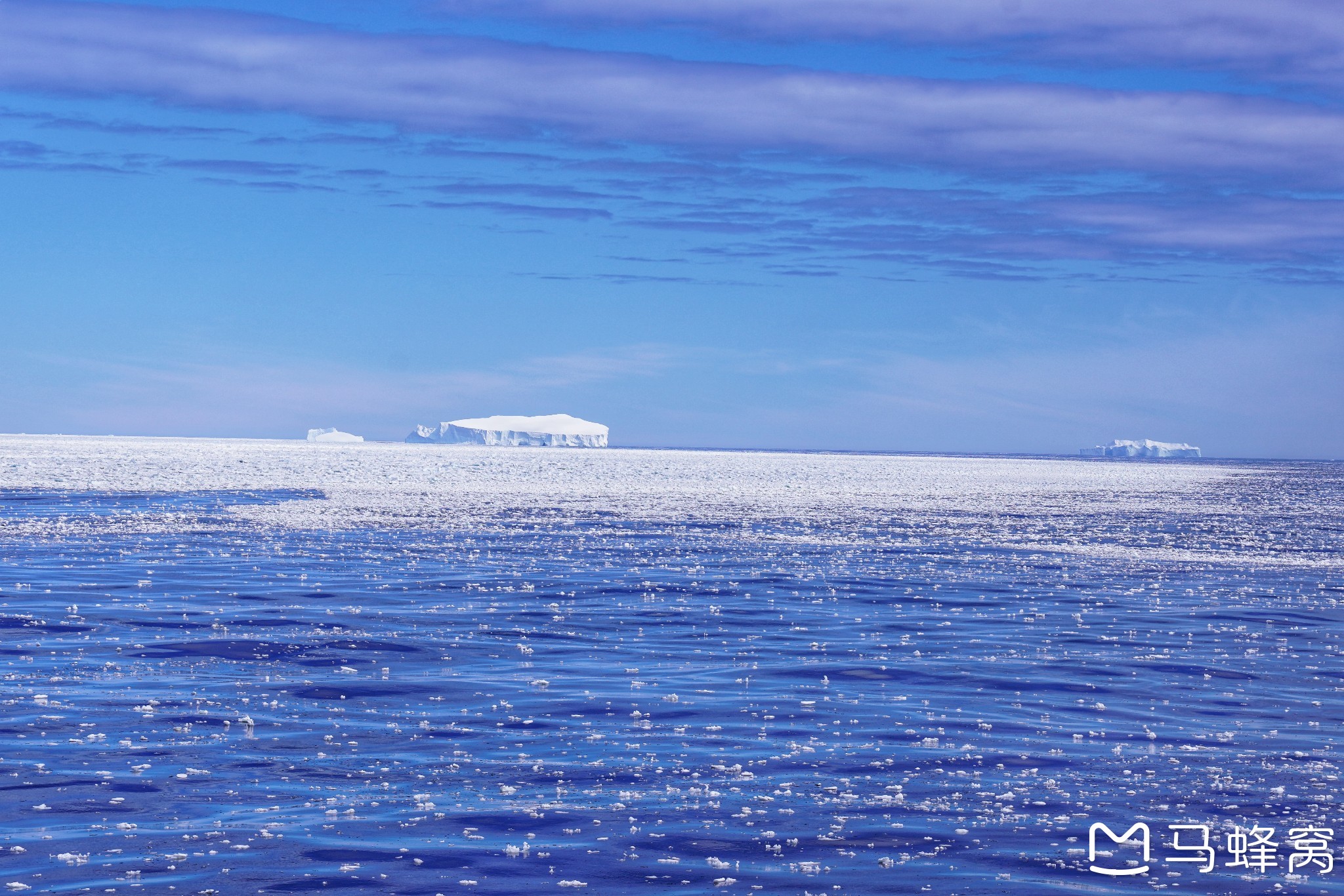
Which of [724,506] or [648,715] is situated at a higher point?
[724,506]

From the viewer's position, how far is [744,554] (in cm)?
2192

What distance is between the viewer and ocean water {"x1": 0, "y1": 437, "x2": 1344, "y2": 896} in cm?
650

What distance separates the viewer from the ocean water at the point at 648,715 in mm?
6504

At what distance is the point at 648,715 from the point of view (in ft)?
31.5

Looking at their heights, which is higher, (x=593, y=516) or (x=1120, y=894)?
(x=593, y=516)

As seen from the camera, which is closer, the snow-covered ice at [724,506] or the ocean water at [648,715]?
the ocean water at [648,715]

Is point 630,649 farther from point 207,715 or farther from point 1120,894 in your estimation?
point 1120,894

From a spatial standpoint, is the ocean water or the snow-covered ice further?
the snow-covered ice

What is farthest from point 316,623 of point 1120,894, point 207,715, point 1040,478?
point 1040,478

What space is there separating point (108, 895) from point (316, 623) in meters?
7.64

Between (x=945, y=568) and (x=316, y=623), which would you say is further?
(x=945, y=568)

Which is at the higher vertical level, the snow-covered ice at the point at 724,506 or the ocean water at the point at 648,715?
the snow-covered ice at the point at 724,506

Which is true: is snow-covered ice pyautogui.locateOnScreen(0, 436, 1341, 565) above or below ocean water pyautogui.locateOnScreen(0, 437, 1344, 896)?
above

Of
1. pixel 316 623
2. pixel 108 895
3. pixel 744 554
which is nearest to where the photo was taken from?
pixel 108 895
